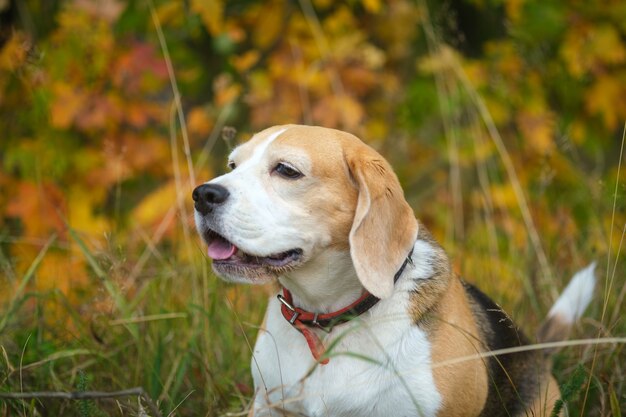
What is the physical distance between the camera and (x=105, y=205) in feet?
21.3

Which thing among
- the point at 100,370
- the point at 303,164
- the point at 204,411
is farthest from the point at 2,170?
the point at 303,164

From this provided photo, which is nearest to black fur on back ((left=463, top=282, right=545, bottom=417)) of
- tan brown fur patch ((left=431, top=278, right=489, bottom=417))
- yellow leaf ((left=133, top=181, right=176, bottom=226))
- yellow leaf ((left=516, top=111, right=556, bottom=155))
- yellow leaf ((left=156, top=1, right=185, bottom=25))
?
tan brown fur patch ((left=431, top=278, right=489, bottom=417))

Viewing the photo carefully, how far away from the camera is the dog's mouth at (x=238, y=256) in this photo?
2.76 meters

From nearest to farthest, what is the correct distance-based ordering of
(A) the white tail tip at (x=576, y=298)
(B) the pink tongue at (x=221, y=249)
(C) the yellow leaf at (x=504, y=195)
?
(B) the pink tongue at (x=221, y=249) < (A) the white tail tip at (x=576, y=298) < (C) the yellow leaf at (x=504, y=195)

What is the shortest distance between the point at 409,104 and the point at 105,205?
2.93 meters

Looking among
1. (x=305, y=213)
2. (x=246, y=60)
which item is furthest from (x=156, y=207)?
(x=305, y=213)

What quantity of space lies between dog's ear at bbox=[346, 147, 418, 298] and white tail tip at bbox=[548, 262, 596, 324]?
1.12 meters

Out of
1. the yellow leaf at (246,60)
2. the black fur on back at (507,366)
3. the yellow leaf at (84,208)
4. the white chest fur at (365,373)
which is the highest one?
the yellow leaf at (246,60)

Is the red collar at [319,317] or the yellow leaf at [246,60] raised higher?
the yellow leaf at [246,60]

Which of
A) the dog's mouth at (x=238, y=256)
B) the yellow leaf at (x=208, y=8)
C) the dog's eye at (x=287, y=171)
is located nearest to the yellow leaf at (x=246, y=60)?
the yellow leaf at (x=208, y=8)

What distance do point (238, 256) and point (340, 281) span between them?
421mm

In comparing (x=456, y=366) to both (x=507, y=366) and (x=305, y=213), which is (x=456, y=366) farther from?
(x=305, y=213)

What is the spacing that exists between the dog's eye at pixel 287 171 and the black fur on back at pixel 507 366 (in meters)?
1.00

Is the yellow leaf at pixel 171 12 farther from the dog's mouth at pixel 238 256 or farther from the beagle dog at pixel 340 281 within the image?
the dog's mouth at pixel 238 256
